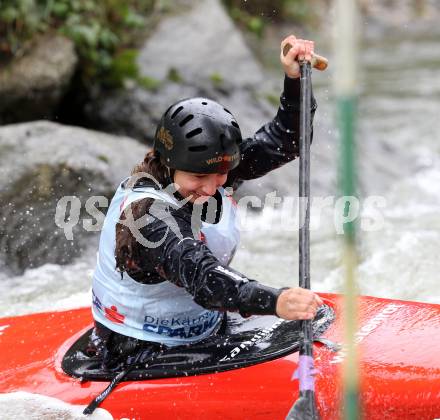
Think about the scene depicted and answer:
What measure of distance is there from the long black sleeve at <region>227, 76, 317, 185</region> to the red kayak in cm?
66

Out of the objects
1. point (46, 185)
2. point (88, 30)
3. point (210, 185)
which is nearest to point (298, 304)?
point (210, 185)

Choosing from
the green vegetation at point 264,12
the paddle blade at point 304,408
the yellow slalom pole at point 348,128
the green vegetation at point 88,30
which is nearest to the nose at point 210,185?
the paddle blade at point 304,408

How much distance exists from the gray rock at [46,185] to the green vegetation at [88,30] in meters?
1.31

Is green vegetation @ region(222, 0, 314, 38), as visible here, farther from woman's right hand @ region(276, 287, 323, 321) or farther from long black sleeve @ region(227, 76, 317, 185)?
woman's right hand @ region(276, 287, 323, 321)

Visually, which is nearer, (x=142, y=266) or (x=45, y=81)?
(x=142, y=266)

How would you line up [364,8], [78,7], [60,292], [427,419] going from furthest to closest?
1. [364,8]
2. [78,7]
3. [60,292]
4. [427,419]

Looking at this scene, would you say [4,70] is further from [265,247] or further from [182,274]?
[182,274]

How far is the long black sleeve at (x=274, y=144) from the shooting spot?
11.0 ft

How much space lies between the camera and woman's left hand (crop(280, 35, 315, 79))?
3.05m

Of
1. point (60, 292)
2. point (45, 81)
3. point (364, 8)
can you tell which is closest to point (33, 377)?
point (60, 292)

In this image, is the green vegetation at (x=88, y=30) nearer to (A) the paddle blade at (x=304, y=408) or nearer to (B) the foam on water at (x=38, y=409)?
(B) the foam on water at (x=38, y=409)

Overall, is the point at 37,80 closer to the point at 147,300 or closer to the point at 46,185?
the point at 46,185

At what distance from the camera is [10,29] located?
7336 millimetres

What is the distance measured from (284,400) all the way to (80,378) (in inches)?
34.5
